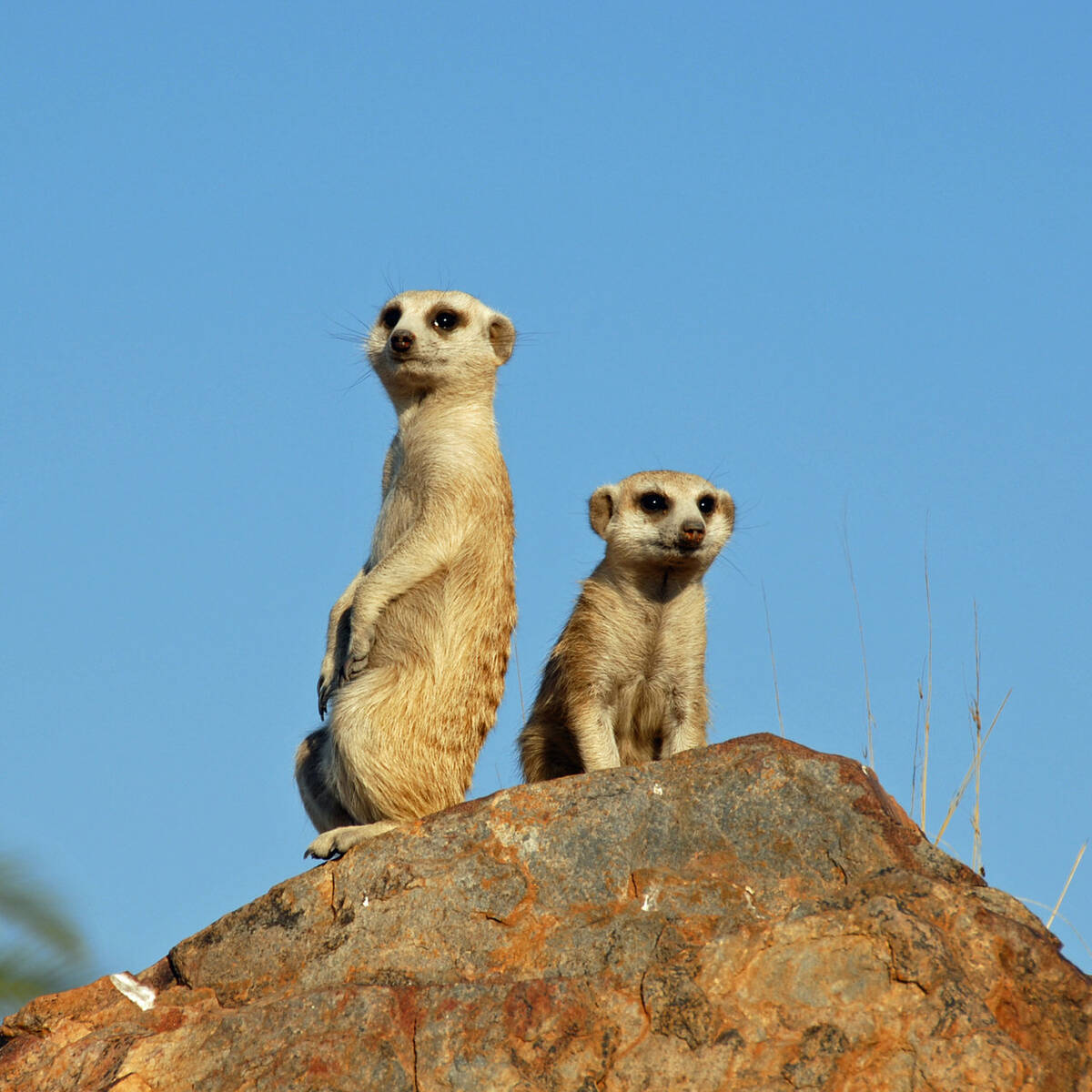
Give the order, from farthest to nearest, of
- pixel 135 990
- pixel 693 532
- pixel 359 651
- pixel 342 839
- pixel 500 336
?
pixel 500 336 < pixel 693 532 < pixel 359 651 < pixel 342 839 < pixel 135 990

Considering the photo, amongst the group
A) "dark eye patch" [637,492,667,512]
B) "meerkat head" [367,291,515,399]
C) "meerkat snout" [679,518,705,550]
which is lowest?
"meerkat snout" [679,518,705,550]

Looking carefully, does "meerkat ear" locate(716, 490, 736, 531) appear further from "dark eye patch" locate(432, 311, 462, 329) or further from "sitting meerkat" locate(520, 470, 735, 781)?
"dark eye patch" locate(432, 311, 462, 329)

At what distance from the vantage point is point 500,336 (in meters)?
8.00

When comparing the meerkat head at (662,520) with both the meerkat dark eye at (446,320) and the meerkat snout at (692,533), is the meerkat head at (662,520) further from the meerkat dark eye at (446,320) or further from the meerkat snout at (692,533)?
the meerkat dark eye at (446,320)

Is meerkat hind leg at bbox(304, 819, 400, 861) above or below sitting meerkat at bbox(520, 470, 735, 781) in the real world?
below

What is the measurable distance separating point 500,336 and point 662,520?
4.41 feet

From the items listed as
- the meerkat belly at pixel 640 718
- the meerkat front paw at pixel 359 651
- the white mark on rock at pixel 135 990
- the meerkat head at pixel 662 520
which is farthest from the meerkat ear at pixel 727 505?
the white mark on rock at pixel 135 990

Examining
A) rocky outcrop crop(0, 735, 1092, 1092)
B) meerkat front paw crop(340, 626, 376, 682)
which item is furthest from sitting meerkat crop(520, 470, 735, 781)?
rocky outcrop crop(0, 735, 1092, 1092)

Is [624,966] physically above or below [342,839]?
below

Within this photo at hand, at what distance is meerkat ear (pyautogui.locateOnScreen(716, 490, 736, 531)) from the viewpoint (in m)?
8.02

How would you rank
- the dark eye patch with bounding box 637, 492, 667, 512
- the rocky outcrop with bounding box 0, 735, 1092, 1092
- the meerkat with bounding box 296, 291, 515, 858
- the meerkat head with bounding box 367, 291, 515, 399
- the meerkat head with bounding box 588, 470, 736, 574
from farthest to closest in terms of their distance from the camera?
the dark eye patch with bounding box 637, 492, 667, 512, the meerkat head with bounding box 588, 470, 736, 574, the meerkat head with bounding box 367, 291, 515, 399, the meerkat with bounding box 296, 291, 515, 858, the rocky outcrop with bounding box 0, 735, 1092, 1092

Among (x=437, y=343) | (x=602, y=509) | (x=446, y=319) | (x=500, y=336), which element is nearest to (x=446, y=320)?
(x=446, y=319)

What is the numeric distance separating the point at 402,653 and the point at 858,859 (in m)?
2.57

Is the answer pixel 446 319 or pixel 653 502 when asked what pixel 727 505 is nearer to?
pixel 653 502
